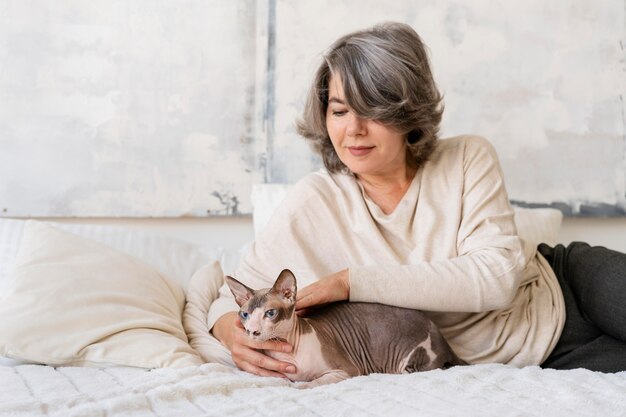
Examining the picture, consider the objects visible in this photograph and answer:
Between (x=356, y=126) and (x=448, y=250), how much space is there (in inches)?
14.8

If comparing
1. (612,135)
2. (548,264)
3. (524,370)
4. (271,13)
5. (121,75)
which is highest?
(271,13)

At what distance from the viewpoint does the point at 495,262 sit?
5.12 feet

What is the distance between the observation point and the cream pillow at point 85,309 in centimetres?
143

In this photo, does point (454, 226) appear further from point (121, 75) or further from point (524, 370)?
point (121, 75)

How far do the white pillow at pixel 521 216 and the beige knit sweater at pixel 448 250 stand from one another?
1.39 ft

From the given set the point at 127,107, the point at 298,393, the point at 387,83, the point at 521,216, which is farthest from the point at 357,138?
the point at 127,107

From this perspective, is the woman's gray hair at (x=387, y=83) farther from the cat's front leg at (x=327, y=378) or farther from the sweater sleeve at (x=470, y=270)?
the cat's front leg at (x=327, y=378)

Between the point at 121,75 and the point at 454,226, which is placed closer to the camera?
the point at 454,226

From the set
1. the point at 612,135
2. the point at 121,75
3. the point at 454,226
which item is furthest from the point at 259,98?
the point at 612,135

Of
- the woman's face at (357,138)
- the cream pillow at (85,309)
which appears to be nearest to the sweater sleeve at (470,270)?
the woman's face at (357,138)

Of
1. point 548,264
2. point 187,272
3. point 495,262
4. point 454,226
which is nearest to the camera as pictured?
point 495,262

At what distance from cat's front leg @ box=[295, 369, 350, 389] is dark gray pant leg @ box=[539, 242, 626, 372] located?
0.59m

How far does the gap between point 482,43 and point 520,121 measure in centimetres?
33

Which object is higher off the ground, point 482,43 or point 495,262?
point 482,43
